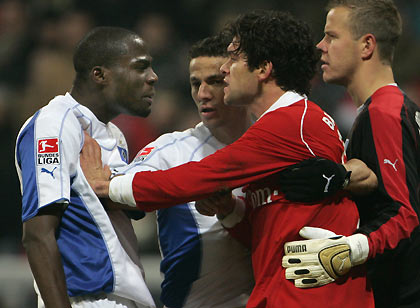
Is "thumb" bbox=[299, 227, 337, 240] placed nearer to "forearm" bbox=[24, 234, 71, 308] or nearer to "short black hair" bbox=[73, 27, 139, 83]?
"forearm" bbox=[24, 234, 71, 308]

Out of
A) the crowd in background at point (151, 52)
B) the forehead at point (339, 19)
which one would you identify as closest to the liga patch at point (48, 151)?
the forehead at point (339, 19)

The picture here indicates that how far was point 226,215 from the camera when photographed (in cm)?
373

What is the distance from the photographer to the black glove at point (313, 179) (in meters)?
3.32

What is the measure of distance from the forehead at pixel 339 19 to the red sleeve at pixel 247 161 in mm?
769

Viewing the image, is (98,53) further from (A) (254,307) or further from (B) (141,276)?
(A) (254,307)

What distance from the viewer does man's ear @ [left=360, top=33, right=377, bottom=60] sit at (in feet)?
13.0

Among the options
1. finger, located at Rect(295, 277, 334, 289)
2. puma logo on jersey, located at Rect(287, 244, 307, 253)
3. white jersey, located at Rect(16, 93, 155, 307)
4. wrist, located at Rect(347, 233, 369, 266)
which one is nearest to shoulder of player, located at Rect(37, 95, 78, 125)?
white jersey, located at Rect(16, 93, 155, 307)

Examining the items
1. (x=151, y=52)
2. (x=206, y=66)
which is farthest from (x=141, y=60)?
(x=151, y=52)

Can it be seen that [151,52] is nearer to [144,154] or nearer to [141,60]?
[141,60]

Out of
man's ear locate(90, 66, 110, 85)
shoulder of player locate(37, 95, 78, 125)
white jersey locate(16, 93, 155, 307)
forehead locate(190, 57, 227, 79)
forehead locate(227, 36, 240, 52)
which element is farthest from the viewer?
forehead locate(190, 57, 227, 79)

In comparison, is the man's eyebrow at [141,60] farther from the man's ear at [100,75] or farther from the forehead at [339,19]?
the forehead at [339,19]

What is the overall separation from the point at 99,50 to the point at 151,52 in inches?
190

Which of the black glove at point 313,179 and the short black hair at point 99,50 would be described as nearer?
the black glove at point 313,179

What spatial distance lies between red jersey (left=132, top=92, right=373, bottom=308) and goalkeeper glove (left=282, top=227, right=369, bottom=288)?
0.15 ft
